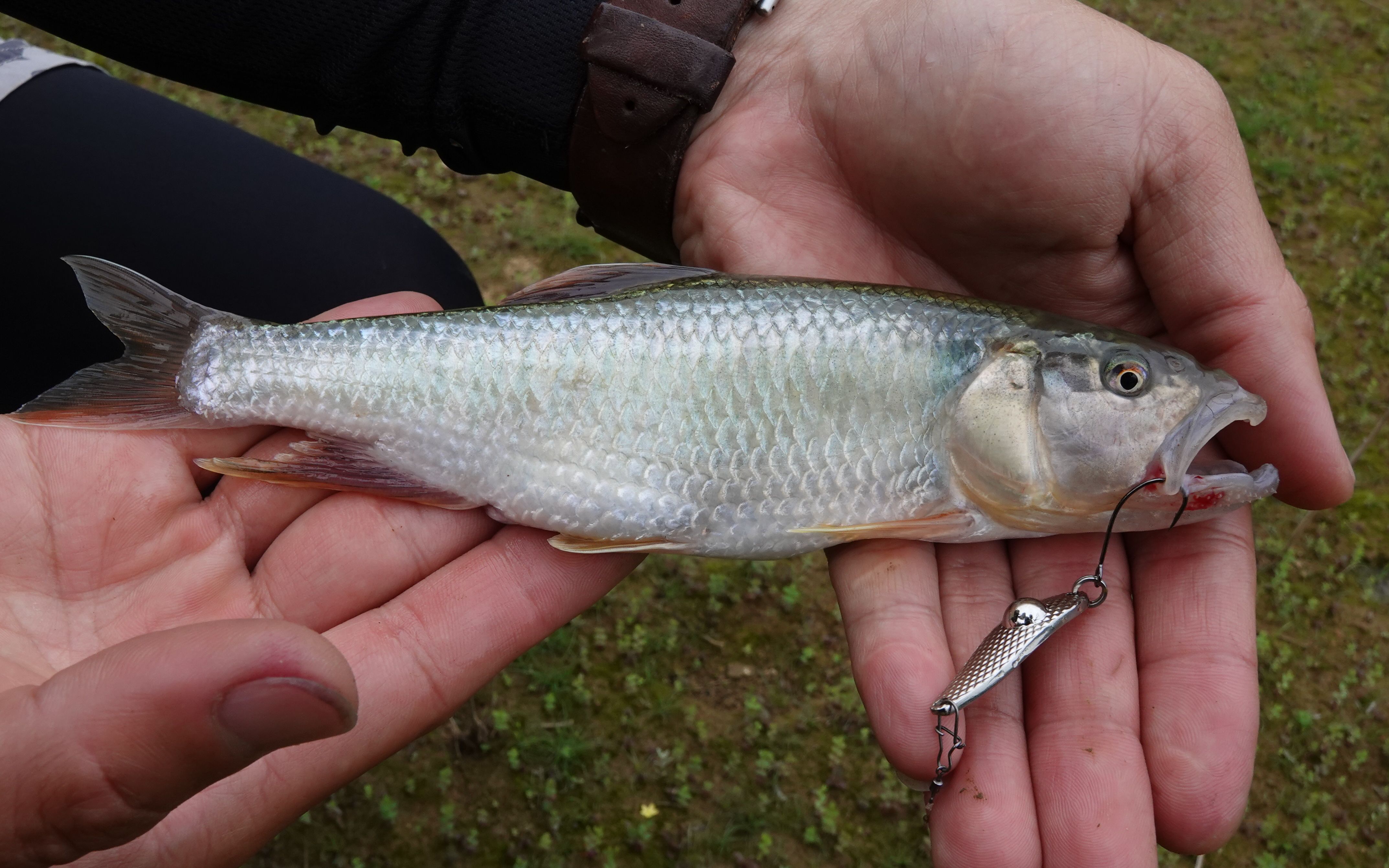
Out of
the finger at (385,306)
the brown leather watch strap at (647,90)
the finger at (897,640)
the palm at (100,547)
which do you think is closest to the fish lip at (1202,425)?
the finger at (897,640)

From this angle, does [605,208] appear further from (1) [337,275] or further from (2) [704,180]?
(1) [337,275]

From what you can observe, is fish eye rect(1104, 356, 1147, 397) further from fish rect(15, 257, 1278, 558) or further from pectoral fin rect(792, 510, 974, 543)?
pectoral fin rect(792, 510, 974, 543)

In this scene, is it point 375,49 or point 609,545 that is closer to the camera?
point 609,545

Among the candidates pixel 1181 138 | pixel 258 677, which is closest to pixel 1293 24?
pixel 1181 138

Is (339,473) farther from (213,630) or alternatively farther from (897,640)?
(897,640)

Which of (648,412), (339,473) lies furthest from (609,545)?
(339,473)

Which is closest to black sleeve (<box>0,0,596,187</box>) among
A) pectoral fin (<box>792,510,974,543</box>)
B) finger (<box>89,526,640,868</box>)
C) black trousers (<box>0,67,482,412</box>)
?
black trousers (<box>0,67,482,412</box>)
